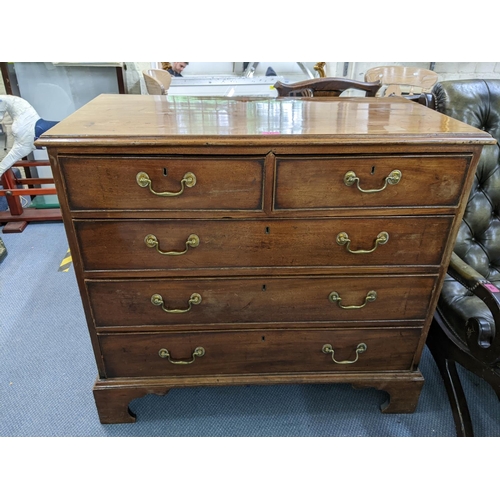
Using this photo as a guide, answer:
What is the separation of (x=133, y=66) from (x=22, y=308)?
229cm

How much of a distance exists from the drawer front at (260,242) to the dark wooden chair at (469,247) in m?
0.23

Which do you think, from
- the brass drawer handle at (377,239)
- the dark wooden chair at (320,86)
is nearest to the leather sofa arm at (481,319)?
the brass drawer handle at (377,239)

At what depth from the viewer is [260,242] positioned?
1.12 metres

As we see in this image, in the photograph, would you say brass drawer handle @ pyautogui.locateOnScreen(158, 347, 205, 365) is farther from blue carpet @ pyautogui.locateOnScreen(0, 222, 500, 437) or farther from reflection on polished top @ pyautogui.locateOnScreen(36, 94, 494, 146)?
reflection on polished top @ pyautogui.locateOnScreen(36, 94, 494, 146)

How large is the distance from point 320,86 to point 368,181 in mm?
879

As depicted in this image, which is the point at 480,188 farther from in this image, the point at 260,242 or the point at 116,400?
the point at 116,400

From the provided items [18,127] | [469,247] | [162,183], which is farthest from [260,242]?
[18,127]

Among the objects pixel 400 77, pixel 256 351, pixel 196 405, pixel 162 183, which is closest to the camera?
pixel 162 183

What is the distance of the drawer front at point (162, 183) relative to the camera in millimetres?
995

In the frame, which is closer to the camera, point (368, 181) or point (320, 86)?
point (368, 181)

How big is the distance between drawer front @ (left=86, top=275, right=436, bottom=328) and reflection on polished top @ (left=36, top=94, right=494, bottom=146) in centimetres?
42

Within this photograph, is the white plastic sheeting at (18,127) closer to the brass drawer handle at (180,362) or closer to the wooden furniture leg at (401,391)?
the brass drawer handle at (180,362)

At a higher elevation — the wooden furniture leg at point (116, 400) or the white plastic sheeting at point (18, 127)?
the white plastic sheeting at point (18, 127)

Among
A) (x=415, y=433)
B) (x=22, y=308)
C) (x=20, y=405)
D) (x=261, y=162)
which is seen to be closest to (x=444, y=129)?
(x=261, y=162)
